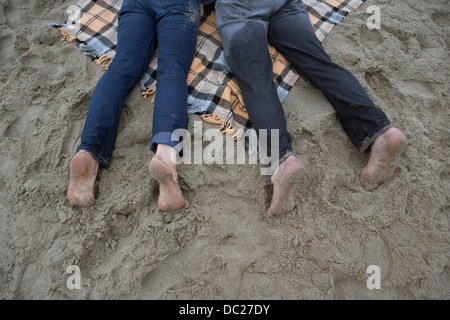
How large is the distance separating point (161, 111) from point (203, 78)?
48 cm

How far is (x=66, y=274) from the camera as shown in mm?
1334

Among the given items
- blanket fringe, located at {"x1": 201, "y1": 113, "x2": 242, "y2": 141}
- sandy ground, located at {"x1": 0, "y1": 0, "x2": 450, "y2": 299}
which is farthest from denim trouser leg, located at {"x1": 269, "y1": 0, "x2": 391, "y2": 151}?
blanket fringe, located at {"x1": 201, "y1": 113, "x2": 242, "y2": 141}

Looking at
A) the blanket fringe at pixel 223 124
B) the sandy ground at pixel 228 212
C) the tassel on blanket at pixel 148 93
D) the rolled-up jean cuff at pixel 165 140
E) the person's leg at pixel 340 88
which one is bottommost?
the sandy ground at pixel 228 212

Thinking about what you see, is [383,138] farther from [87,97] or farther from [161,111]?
[87,97]

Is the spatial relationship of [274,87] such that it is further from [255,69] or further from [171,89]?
[171,89]

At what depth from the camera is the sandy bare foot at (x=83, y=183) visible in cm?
145

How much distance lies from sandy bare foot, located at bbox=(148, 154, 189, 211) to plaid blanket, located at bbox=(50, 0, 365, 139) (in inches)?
17.7

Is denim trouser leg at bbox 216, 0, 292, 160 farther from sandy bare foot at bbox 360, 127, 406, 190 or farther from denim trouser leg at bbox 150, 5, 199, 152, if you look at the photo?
sandy bare foot at bbox 360, 127, 406, 190

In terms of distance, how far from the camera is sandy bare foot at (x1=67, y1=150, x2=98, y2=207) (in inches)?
57.1

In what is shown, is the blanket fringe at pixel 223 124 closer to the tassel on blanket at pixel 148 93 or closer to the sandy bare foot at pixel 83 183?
the tassel on blanket at pixel 148 93

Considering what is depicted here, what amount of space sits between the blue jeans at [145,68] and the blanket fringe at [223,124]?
0.18 metres

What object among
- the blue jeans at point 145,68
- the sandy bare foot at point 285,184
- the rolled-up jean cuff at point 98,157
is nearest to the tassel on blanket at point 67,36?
the blue jeans at point 145,68
